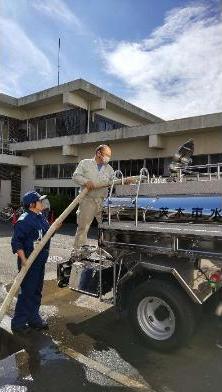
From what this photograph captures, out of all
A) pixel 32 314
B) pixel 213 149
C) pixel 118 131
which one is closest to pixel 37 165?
pixel 118 131

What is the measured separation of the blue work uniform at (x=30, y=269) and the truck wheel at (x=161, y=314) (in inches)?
54.3

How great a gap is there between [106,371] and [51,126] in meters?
23.3

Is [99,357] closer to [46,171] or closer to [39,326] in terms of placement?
[39,326]

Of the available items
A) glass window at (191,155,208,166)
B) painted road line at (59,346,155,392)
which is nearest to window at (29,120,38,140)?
glass window at (191,155,208,166)

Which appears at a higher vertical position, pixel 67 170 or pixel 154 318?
pixel 67 170

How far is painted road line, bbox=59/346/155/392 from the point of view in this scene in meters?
3.69

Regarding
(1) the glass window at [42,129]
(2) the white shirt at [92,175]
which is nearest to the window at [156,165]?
(1) the glass window at [42,129]

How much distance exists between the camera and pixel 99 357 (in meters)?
4.34

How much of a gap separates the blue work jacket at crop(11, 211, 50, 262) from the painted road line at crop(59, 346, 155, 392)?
1.35 meters

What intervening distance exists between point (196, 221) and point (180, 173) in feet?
3.31

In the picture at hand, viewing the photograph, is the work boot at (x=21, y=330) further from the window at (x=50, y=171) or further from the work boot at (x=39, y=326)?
the window at (x=50, y=171)

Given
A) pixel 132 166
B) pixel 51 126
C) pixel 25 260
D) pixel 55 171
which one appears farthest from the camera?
pixel 51 126

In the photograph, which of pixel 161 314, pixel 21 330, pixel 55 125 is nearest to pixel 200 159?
pixel 55 125

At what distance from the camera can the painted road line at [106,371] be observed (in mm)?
3693
